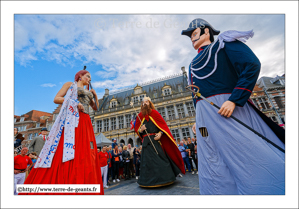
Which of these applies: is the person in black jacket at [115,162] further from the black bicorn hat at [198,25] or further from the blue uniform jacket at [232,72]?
the black bicorn hat at [198,25]

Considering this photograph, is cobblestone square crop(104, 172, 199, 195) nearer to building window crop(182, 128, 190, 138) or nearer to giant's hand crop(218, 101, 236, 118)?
giant's hand crop(218, 101, 236, 118)

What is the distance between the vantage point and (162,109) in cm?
1878

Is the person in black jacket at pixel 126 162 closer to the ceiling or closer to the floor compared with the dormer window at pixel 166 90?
closer to the floor

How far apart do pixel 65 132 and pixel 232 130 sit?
2320mm

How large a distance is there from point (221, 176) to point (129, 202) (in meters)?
1.23

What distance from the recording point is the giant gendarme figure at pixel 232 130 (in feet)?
4.54

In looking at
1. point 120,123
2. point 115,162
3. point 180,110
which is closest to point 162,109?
point 180,110

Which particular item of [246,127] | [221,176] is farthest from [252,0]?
[221,176]

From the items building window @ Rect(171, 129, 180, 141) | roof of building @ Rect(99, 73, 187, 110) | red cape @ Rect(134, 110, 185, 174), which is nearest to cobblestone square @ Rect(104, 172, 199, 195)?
red cape @ Rect(134, 110, 185, 174)

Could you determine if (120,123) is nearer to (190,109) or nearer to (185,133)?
(185,133)

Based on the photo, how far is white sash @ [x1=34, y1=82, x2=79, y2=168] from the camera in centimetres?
192

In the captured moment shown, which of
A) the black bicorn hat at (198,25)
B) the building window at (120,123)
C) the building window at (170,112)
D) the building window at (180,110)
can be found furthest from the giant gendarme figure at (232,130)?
the building window at (120,123)

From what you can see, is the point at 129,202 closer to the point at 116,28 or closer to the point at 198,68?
the point at 198,68

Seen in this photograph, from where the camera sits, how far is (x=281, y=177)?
1.36 meters
